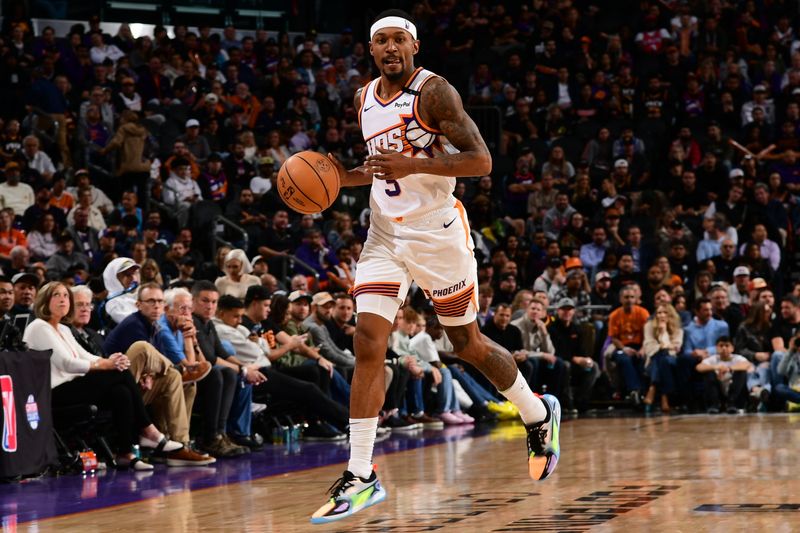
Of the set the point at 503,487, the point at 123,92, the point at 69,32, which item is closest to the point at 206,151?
the point at 123,92

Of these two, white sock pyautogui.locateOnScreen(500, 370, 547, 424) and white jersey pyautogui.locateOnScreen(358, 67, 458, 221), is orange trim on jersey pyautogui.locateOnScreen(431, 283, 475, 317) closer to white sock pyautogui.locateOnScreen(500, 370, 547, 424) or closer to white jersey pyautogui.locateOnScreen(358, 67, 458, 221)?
white jersey pyautogui.locateOnScreen(358, 67, 458, 221)

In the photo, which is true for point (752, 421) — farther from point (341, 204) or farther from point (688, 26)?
point (688, 26)

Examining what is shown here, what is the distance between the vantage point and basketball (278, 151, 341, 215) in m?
5.74

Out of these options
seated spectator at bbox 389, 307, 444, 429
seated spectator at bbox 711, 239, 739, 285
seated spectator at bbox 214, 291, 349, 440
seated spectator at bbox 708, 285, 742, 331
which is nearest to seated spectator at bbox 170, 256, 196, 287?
seated spectator at bbox 214, 291, 349, 440

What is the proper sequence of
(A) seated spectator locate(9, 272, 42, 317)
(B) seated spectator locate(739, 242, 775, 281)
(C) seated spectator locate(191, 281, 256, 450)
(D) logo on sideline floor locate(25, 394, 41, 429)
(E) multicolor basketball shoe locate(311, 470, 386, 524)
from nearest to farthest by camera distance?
(E) multicolor basketball shoe locate(311, 470, 386, 524), (D) logo on sideline floor locate(25, 394, 41, 429), (C) seated spectator locate(191, 281, 256, 450), (A) seated spectator locate(9, 272, 42, 317), (B) seated spectator locate(739, 242, 775, 281)

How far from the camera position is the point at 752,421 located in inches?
466

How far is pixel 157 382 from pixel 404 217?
412 centimetres

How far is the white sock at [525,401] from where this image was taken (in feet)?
20.2

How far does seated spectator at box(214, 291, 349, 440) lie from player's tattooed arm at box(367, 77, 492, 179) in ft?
16.6

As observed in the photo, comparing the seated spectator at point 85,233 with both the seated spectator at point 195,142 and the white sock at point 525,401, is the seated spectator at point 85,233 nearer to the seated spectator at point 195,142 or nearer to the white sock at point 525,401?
the seated spectator at point 195,142

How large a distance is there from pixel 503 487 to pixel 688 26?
49.8 feet

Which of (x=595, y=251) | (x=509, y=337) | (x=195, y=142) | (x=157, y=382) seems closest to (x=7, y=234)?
(x=195, y=142)

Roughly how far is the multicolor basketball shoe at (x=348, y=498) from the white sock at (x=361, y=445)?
1.4 inches

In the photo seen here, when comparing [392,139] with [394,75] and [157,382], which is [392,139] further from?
[157,382]
